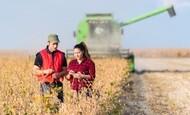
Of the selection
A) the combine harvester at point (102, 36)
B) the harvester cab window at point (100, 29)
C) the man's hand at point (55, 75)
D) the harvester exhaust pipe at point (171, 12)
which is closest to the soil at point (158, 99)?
the man's hand at point (55, 75)

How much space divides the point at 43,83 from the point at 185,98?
803cm

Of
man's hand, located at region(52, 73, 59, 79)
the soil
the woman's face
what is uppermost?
the woman's face

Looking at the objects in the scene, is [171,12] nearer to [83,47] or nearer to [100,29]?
[100,29]

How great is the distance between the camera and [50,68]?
874cm

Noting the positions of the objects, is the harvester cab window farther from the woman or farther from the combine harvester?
the woman

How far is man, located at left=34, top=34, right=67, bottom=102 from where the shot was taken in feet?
28.3

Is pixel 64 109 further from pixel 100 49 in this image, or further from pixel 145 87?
pixel 100 49

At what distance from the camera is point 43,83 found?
8797 mm

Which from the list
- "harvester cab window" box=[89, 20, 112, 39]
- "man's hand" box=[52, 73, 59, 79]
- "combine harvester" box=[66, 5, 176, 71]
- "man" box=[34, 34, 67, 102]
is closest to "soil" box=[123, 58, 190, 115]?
"man" box=[34, 34, 67, 102]

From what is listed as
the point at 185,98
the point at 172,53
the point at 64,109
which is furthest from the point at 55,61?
the point at 172,53

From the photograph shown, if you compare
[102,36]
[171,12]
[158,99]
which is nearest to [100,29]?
[102,36]

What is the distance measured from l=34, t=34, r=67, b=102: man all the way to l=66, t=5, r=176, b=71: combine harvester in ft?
61.0

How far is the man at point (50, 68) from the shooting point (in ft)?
28.3

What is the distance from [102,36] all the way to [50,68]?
764 inches
